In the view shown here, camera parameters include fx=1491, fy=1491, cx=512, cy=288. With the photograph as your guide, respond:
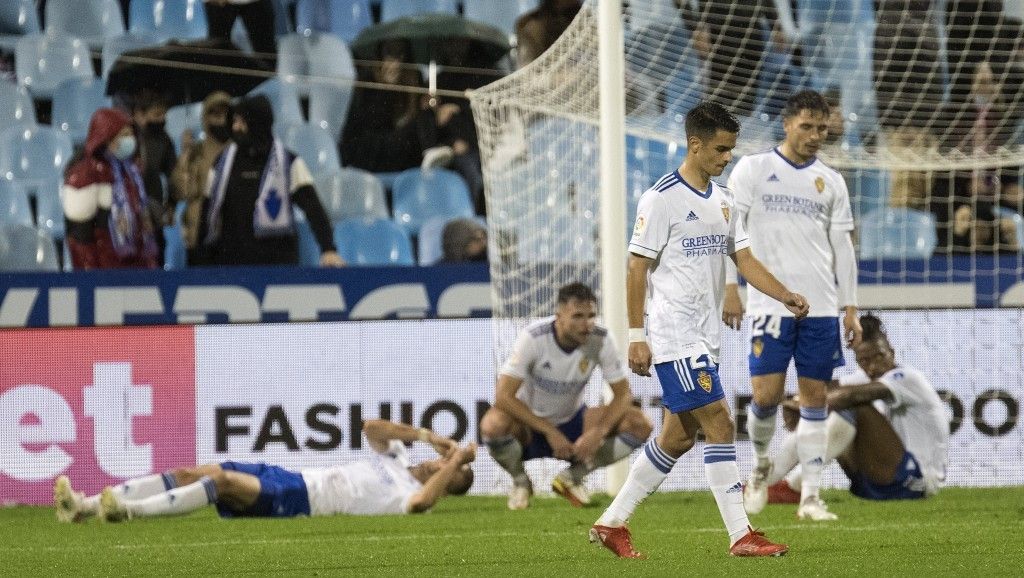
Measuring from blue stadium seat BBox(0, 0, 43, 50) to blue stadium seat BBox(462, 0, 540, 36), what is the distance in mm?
3666

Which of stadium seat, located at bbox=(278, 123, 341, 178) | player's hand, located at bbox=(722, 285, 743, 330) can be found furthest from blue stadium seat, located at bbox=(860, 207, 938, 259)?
player's hand, located at bbox=(722, 285, 743, 330)

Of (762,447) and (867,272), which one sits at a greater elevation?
(867,272)

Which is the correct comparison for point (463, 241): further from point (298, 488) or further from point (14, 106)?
point (14, 106)

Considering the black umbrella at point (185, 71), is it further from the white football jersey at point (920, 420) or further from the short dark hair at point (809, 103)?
the short dark hair at point (809, 103)

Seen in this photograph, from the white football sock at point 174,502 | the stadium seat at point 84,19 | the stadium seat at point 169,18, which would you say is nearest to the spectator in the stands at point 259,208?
the stadium seat at point 169,18

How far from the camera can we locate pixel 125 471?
30.1 feet

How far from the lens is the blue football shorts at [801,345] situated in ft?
22.9

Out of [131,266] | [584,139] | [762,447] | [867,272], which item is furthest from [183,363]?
[867,272]

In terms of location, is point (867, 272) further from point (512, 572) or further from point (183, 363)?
point (512, 572)

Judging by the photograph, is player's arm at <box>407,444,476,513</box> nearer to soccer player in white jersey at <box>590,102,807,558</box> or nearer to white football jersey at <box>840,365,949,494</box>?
white football jersey at <box>840,365,949,494</box>

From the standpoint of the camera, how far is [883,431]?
325 inches

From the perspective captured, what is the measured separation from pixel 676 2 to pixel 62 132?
4.99m

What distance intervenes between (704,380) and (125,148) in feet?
23.2

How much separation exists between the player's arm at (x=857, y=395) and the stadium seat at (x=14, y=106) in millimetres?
7166
